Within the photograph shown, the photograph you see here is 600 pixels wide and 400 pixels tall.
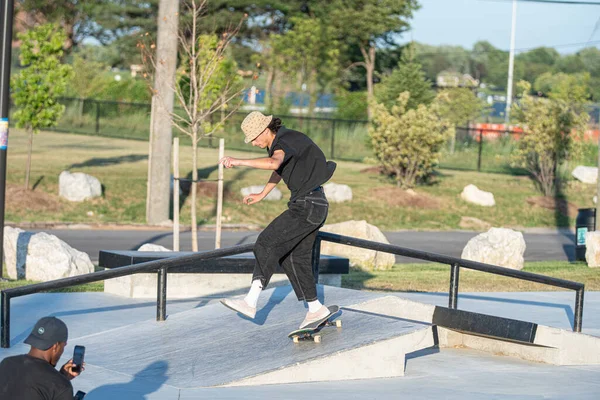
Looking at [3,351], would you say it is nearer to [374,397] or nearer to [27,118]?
[374,397]

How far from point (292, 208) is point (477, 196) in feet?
73.7

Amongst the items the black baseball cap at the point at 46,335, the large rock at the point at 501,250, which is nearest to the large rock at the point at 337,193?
the large rock at the point at 501,250

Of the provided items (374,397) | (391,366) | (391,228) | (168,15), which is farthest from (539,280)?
(391,228)

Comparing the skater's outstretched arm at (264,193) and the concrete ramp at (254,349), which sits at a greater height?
the skater's outstretched arm at (264,193)

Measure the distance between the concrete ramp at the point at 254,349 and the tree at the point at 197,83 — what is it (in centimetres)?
773

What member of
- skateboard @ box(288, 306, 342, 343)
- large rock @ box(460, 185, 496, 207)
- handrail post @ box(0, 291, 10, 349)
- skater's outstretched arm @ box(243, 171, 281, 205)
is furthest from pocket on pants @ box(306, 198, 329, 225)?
large rock @ box(460, 185, 496, 207)

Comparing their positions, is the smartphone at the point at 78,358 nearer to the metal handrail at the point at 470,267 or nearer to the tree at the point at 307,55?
the metal handrail at the point at 470,267

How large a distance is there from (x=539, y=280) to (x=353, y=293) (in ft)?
6.23

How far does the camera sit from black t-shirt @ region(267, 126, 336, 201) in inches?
304

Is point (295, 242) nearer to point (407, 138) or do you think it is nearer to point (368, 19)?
point (407, 138)

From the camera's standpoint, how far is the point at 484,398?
23.8 ft

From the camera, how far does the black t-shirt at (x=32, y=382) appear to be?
4633 mm

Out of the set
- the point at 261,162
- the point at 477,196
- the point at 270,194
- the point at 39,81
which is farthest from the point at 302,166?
the point at 477,196

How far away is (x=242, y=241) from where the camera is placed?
70.6 feet
